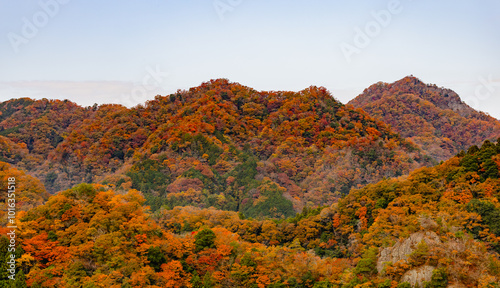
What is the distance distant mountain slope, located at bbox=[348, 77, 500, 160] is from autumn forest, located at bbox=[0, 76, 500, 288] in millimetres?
522

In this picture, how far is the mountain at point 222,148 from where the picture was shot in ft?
253

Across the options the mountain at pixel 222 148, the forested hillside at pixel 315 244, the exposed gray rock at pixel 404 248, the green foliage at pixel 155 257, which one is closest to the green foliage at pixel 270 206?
the mountain at pixel 222 148

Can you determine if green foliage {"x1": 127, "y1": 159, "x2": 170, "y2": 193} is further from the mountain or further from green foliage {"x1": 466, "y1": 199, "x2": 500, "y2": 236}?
green foliage {"x1": 466, "y1": 199, "x2": 500, "y2": 236}

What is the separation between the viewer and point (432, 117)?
132125 mm

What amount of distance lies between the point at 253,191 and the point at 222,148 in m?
15.5

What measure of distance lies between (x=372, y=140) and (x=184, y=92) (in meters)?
47.9

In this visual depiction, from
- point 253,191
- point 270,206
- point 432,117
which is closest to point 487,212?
point 270,206

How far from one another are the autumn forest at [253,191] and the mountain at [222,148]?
0.34 meters

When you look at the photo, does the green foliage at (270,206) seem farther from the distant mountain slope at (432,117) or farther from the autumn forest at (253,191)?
the distant mountain slope at (432,117)

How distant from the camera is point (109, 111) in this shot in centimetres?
11531

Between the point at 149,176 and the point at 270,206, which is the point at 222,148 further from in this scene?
the point at 270,206

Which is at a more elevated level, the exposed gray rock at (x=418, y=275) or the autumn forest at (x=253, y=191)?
the autumn forest at (x=253, y=191)

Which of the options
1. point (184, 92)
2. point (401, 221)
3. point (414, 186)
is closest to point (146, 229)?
point (401, 221)

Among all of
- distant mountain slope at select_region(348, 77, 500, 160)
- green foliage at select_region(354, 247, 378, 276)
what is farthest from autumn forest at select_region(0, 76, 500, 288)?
distant mountain slope at select_region(348, 77, 500, 160)
